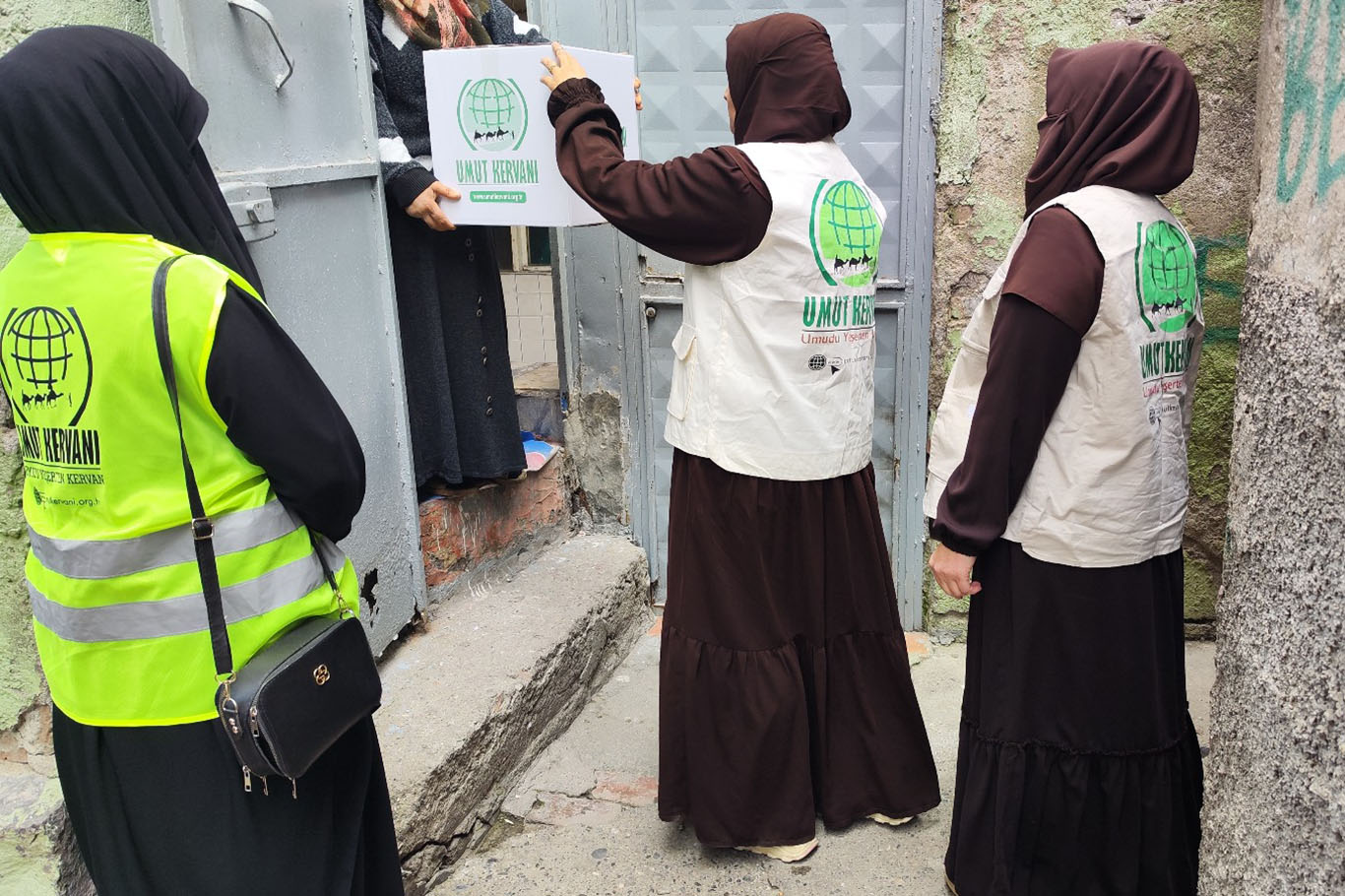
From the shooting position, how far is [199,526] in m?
1.59

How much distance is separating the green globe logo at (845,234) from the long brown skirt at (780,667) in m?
0.49

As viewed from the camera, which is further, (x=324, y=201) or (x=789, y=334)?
(x=324, y=201)

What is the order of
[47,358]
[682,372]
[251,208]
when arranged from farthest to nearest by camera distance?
[682,372] < [251,208] < [47,358]

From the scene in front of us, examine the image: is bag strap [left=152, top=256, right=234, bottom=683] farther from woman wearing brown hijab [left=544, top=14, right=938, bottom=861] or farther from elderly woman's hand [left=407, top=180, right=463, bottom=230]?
elderly woman's hand [left=407, top=180, right=463, bottom=230]

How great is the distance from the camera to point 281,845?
5.65 ft

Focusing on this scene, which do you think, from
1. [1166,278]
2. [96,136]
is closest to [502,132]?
[96,136]

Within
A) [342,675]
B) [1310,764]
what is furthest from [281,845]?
[1310,764]

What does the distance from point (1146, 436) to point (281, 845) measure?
1680mm

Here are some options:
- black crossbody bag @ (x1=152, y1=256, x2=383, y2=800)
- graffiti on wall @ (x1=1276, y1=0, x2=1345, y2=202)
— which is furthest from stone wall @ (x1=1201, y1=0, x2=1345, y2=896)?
black crossbody bag @ (x1=152, y1=256, x2=383, y2=800)

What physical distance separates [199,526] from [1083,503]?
1556 mm

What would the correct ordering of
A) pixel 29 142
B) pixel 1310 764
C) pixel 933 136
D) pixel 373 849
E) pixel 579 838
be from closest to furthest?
pixel 1310 764, pixel 29 142, pixel 373 849, pixel 579 838, pixel 933 136

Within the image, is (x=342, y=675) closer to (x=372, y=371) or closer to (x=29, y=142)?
(x=29, y=142)

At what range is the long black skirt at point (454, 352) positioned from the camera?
315cm

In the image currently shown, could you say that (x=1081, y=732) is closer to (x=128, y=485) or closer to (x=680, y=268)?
(x=128, y=485)
